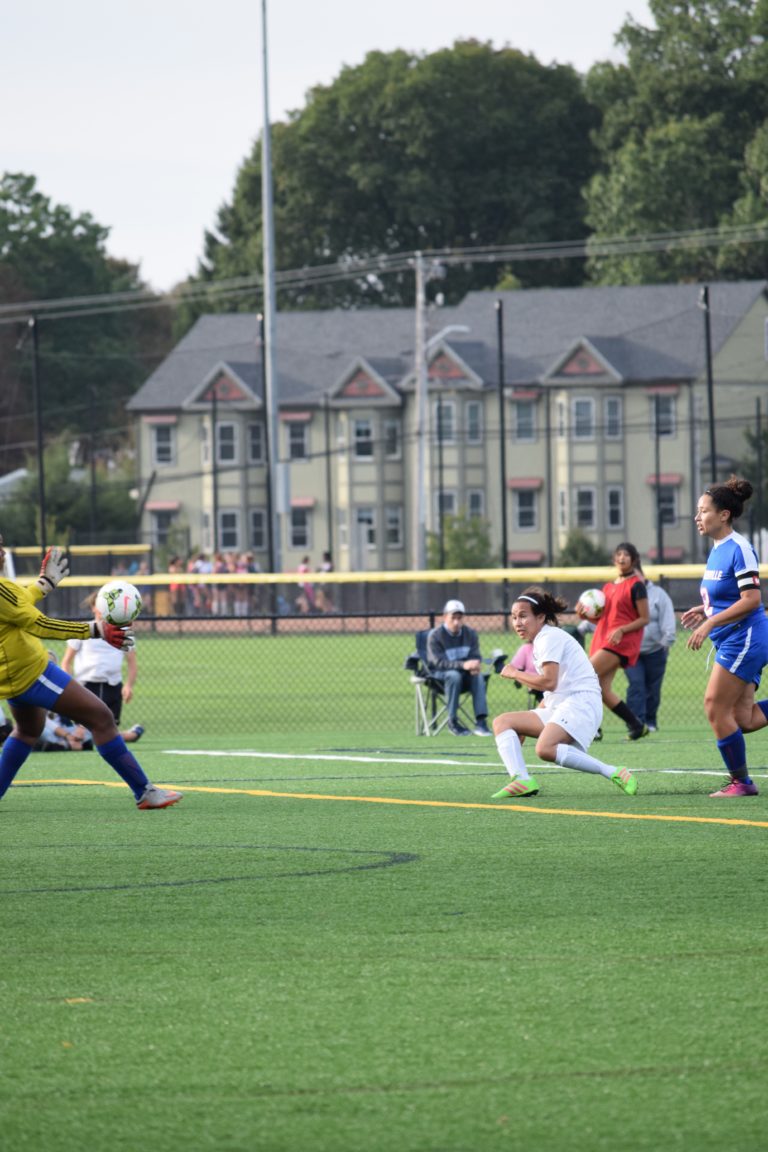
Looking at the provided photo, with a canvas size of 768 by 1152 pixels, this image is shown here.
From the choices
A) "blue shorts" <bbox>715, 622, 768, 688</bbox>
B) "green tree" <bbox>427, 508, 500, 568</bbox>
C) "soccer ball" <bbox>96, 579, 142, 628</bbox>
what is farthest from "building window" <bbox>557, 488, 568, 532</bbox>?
"soccer ball" <bbox>96, 579, 142, 628</bbox>

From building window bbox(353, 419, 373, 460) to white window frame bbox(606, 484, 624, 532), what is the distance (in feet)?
33.4

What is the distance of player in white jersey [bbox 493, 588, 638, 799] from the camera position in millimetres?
10680

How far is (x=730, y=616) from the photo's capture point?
1031 cm

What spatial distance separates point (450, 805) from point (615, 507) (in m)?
62.0

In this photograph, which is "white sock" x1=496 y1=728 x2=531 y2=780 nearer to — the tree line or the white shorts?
the white shorts

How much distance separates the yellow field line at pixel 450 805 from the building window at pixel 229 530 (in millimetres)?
63421

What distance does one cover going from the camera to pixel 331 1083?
468cm

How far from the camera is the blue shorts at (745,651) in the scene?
1041 cm

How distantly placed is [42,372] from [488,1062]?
282ft

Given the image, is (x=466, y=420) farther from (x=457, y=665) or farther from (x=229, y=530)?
(x=457, y=665)

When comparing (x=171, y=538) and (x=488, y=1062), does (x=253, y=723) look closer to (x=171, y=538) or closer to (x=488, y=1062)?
(x=488, y=1062)

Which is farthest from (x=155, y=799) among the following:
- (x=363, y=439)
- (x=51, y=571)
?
(x=363, y=439)

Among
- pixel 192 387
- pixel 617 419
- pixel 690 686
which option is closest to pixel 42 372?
pixel 192 387

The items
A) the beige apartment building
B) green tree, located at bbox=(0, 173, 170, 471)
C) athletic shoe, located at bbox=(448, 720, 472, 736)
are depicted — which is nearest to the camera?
athletic shoe, located at bbox=(448, 720, 472, 736)
